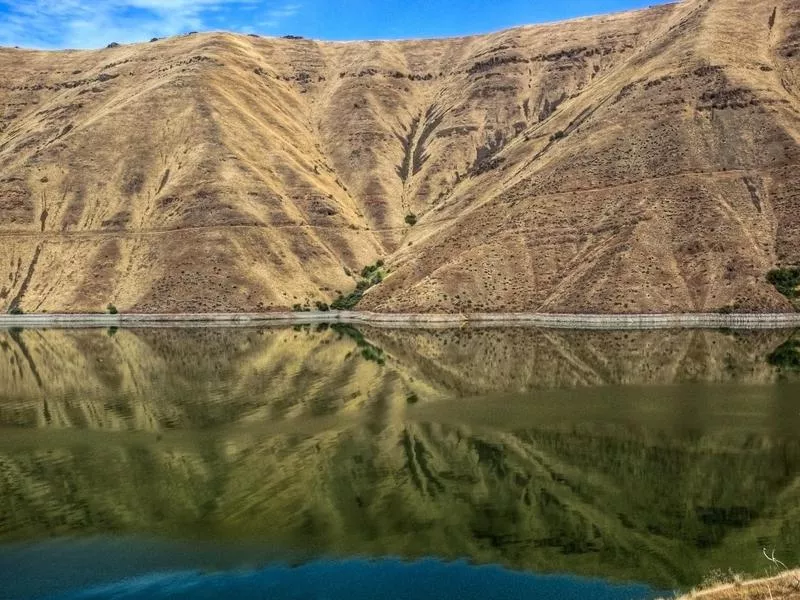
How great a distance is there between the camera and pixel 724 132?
119m

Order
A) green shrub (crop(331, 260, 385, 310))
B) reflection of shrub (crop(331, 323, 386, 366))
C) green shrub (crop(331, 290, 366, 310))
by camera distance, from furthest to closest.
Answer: green shrub (crop(331, 260, 385, 310))
green shrub (crop(331, 290, 366, 310))
reflection of shrub (crop(331, 323, 386, 366))

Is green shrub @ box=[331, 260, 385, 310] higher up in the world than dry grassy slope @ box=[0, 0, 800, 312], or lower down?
lower down

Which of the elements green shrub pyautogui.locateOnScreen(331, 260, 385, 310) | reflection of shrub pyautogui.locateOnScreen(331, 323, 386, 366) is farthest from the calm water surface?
green shrub pyautogui.locateOnScreen(331, 260, 385, 310)

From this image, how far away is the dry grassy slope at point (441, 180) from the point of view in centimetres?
10856

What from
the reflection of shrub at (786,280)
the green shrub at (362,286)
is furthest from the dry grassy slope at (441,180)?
the green shrub at (362,286)

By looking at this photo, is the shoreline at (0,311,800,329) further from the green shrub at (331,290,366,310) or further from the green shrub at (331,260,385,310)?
the green shrub at (331,260,385,310)

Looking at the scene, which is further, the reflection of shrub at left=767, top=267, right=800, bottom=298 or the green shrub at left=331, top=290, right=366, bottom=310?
the green shrub at left=331, top=290, right=366, bottom=310

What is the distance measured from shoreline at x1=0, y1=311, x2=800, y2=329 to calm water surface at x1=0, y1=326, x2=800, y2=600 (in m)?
25.9

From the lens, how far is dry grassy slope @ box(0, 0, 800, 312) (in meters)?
109

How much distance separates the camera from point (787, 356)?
67750 millimetres

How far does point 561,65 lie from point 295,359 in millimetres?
136149

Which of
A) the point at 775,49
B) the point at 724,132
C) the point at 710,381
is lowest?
the point at 710,381

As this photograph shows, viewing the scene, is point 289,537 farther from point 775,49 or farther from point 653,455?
point 775,49

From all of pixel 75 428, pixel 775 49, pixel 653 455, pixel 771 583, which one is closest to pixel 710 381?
pixel 653 455
